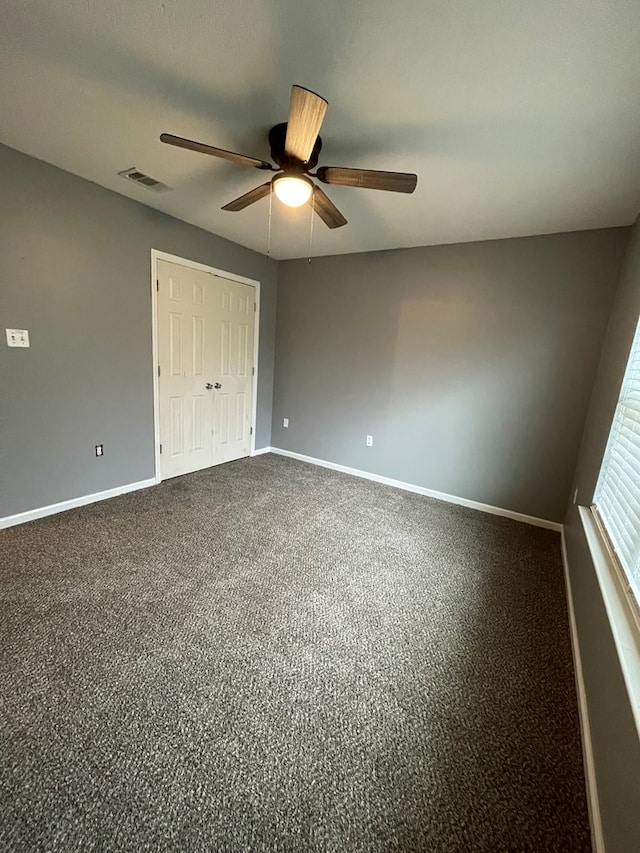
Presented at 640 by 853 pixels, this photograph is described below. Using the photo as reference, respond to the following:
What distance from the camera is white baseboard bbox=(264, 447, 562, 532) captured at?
122 inches

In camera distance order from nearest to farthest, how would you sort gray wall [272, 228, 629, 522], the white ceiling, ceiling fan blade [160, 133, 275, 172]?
the white ceiling
ceiling fan blade [160, 133, 275, 172]
gray wall [272, 228, 629, 522]

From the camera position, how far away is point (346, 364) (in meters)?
3.92

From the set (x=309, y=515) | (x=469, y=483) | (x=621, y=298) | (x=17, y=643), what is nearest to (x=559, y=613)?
(x=469, y=483)

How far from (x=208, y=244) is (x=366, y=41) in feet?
8.26

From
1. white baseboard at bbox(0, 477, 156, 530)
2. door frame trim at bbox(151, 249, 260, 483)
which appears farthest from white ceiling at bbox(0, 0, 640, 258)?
white baseboard at bbox(0, 477, 156, 530)

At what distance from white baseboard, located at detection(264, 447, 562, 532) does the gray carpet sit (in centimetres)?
57

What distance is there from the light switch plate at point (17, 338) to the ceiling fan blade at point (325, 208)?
215 centimetres

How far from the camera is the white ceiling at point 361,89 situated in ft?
3.89

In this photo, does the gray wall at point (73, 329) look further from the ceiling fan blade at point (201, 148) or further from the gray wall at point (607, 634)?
the gray wall at point (607, 634)

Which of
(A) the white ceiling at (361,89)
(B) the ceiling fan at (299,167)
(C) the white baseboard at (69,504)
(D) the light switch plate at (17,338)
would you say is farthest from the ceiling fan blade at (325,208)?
(C) the white baseboard at (69,504)

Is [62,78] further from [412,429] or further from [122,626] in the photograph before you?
[412,429]

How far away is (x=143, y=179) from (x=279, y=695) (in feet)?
10.5

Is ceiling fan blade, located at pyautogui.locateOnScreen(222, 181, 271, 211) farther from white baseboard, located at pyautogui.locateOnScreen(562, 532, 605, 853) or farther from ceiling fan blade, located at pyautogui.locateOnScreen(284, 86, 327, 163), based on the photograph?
white baseboard, located at pyautogui.locateOnScreen(562, 532, 605, 853)

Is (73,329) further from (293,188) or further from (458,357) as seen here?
(458,357)
